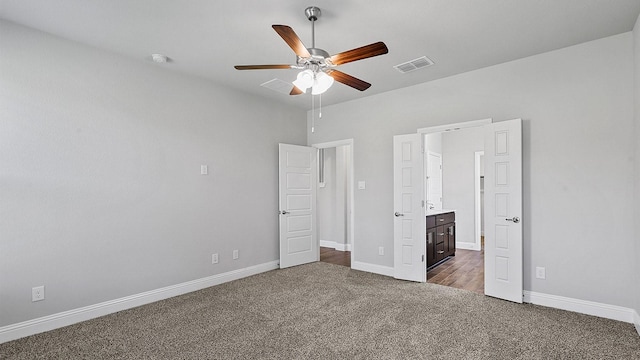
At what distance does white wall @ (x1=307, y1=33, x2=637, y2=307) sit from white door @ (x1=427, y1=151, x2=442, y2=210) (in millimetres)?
2467

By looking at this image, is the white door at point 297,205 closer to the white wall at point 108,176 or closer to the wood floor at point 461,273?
the white wall at point 108,176

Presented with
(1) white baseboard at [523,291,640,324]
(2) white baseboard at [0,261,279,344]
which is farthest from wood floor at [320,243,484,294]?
(2) white baseboard at [0,261,279,344]

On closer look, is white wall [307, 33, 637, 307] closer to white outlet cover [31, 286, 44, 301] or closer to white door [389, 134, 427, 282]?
white door [389, 134, 427, 282]

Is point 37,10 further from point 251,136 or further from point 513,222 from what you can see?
point 513,222

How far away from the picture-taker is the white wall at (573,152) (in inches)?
117

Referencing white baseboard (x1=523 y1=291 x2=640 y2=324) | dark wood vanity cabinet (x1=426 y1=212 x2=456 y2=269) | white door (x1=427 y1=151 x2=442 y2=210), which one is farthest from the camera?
white door (x1=427 y1=151 x2=442 y2=210)

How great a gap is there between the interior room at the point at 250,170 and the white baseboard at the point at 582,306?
0.06 ft

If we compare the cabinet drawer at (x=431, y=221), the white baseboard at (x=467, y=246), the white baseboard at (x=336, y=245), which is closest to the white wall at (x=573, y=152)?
the cabinet drawer at (x=431, y=221)

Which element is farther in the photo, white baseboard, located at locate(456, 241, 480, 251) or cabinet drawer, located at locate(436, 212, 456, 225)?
white baseboard, located at locate(456, 241, 480, 251)

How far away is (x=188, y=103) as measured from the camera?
3957 millimetres

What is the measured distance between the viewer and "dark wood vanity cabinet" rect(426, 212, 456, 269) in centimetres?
484

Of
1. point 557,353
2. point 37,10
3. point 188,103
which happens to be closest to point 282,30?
point 37,10

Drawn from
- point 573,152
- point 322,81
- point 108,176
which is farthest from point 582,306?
point 108,176

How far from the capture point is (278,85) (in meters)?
4.30
